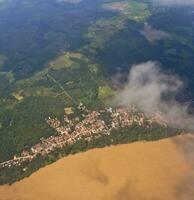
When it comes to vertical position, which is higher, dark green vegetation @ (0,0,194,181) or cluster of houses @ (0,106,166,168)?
cluster of houses @ (0,106,166,168)

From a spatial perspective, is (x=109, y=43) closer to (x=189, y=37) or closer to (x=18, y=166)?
(x=189, y=37)

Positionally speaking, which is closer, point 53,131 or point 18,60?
point 53,131

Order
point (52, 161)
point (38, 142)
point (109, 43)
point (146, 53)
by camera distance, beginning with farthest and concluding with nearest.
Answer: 1. point (109, 43)
2. point (146, 53)
3. point (38, 142)
4. point (52, 161)

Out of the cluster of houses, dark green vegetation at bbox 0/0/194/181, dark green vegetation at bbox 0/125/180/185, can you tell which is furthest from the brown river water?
the cluster of houses

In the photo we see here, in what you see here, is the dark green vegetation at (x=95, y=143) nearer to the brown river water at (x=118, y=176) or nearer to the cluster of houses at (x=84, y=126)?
the cluster of houses at (x=84, y=126)

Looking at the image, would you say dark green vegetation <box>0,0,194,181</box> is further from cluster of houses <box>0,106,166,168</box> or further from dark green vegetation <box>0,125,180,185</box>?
cluster of houses <box>0,106,166,168</box>

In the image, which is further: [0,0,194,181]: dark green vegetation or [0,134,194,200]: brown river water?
[0,0,194,181]: dark green vegetation

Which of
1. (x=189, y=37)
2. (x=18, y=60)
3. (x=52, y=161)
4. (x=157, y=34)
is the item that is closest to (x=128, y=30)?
(x=157, y=34)

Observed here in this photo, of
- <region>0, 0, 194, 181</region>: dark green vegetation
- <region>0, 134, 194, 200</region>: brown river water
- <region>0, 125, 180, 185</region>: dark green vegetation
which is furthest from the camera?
<region>0, 0, 194, 181</region>: dark green vegetation
